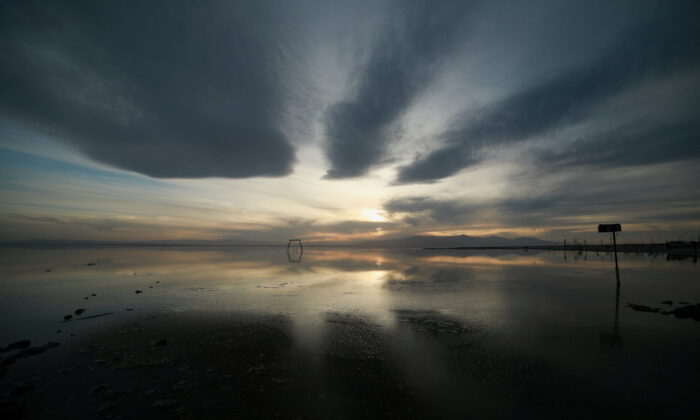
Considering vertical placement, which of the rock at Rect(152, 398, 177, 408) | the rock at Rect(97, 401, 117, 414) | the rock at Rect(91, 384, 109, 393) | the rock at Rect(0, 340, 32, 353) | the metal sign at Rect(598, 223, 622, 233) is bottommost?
the rock at Rect(0, 340, 32, 353)

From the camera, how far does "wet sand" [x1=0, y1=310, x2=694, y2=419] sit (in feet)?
22.9

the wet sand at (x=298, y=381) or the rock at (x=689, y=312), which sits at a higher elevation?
the rock at (x=689, y=312)

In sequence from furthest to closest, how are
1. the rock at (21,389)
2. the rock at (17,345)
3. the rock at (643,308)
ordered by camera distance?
the rock at (643,308)
the rock at (17,345)
the rock at (21,389)

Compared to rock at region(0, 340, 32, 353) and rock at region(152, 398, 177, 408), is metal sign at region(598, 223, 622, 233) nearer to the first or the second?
rock at region(152, 398, 177, 408)

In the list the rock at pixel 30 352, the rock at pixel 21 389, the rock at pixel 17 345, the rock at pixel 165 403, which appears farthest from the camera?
the rock at pixel 17 345

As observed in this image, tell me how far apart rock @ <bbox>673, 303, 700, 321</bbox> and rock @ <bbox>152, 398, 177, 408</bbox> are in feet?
80.2

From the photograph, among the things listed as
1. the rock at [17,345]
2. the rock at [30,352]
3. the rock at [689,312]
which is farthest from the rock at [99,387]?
the rock at [689,312]

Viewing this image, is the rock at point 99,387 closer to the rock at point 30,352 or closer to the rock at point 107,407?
the rock at point 107,407

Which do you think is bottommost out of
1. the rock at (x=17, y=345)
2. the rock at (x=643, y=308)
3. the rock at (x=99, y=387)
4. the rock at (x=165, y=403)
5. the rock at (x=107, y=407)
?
the rock at (x=17, y=345)

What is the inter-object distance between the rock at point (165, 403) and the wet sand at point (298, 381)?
27mm

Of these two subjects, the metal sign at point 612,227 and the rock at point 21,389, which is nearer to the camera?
the rock at point 21,389

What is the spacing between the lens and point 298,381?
8.41 m

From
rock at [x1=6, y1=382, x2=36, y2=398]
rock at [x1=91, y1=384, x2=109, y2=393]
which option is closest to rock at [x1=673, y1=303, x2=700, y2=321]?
rock at [x1=91, y1=384, x2=109, y2=393]

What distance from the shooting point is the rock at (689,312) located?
49.3 ft
